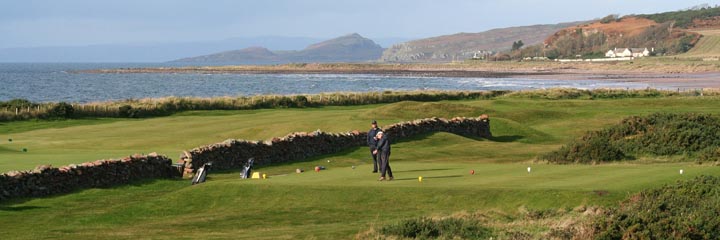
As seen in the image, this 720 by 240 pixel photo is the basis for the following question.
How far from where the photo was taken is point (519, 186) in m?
23.1

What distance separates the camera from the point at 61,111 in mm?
56000

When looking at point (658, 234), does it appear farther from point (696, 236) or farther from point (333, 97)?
point (333, 97)

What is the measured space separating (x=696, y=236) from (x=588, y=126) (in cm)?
4030

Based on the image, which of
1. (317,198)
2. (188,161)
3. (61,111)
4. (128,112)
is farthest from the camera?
(128,112)

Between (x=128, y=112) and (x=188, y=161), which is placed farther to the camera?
(x=128, y=112)

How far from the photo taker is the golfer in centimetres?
2556

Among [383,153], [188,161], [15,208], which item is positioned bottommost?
[188,161]

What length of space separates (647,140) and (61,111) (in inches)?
1314

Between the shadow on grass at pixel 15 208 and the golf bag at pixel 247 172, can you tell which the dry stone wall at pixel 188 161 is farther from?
the golf bag at pixel 247 172

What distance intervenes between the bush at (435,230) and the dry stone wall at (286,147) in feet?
43.1

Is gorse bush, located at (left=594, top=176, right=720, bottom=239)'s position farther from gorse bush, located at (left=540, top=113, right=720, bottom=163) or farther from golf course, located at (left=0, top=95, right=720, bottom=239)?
gorse bush, located at (left=540, top=113, right=720, bottom=163)

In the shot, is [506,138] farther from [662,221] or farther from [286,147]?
[662,221]

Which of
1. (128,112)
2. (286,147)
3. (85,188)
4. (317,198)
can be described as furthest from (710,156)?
(128,112)

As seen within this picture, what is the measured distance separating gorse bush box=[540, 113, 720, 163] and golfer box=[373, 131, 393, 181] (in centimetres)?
841
